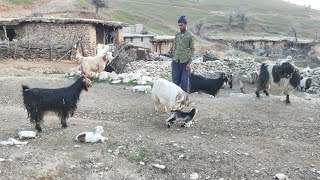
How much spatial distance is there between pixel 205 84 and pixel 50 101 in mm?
5251

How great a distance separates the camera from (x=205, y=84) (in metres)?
11.2

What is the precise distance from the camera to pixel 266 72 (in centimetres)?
1115

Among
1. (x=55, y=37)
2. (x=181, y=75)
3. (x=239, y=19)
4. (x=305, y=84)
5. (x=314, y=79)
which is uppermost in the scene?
(x=181, y=75)

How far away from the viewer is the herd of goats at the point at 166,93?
7156 mm

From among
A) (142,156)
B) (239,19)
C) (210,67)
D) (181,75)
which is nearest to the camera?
(142,156)

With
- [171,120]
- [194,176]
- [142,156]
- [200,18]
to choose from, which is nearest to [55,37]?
[171,120]

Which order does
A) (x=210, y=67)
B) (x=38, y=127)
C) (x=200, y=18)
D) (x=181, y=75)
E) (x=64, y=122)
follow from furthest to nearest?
(x=200, y=18), (x=210, y=67), (x=181, y=75), (x=64, y=122), (x=38, y=127)

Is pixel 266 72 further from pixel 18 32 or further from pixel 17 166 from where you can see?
pixel 18 32

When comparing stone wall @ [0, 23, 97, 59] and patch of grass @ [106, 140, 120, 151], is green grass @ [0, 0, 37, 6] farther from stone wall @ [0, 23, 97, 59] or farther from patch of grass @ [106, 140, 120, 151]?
patch of grass @ [106, 140, 120, 151]

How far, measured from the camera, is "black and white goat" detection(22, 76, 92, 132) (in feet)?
23.4

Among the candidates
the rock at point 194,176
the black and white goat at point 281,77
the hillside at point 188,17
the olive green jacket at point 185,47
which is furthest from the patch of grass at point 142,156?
the hillside at point 188,17

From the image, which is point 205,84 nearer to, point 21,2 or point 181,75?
point 181,75

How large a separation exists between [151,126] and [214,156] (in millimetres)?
1888

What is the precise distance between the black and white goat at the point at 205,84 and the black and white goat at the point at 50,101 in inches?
167
